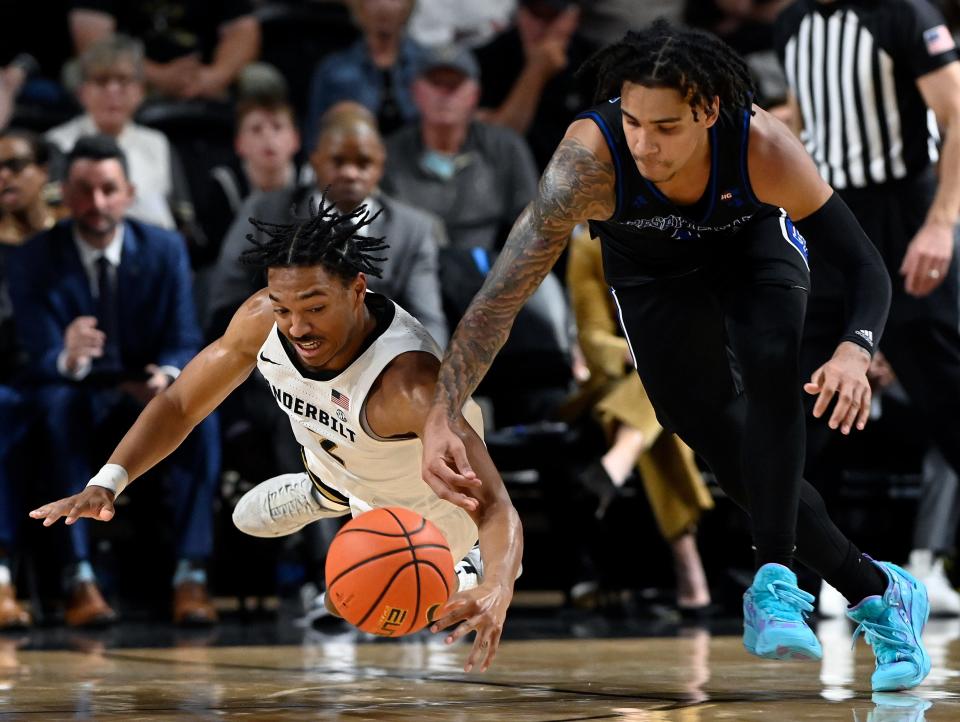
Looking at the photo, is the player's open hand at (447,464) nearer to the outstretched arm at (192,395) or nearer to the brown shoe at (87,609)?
the outstretched arm at (192,395)

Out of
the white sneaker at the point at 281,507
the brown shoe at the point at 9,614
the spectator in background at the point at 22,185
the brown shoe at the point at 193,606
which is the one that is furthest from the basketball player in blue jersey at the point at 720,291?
the spectator in background at the point at 22,185

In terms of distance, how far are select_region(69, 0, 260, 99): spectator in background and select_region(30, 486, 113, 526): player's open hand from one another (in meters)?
4.78

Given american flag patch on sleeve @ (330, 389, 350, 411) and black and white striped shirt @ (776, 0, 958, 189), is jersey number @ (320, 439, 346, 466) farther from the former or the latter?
black and white striped shirt @ (776, 0, 958, 189)

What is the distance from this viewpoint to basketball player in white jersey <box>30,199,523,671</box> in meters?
3.36

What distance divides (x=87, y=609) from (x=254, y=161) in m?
2.48

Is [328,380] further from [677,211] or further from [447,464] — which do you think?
[677,211]

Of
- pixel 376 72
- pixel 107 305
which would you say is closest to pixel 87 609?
pixel 107 305

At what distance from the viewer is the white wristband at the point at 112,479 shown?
3.35m

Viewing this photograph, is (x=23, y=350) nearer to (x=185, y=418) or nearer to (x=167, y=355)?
Result: (x=167, y=355)

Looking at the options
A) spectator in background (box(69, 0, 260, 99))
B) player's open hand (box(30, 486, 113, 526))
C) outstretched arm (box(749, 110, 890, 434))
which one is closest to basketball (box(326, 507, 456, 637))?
player's open hand (box(30, 486, 113, 526))

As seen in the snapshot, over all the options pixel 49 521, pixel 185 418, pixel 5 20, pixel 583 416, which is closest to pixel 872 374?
pixel 583 416

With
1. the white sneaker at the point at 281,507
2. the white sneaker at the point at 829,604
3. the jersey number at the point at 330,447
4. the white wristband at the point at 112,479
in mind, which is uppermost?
the jersey number at the point at 330,447

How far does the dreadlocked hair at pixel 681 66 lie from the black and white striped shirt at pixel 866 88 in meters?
1.62

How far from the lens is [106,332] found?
232 inches
